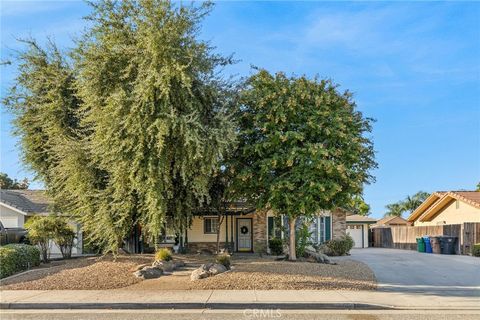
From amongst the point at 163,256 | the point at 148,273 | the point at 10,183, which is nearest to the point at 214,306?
the point at 148,273

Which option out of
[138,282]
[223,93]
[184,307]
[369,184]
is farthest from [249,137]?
[184,307]

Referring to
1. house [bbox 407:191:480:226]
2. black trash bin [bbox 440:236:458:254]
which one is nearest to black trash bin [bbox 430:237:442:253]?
black trash bin [bbox 440:236:458:254]

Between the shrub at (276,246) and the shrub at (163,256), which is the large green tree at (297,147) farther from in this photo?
the shrub at (276,246)

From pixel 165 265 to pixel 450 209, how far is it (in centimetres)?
2327

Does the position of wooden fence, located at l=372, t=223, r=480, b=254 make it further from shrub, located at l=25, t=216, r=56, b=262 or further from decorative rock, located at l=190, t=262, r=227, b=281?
shrub, located at l=25, t=216, r=56, b=262

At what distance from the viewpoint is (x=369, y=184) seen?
66.6 feet

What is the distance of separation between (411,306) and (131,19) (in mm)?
12656

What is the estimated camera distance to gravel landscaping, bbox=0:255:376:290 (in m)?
13.9

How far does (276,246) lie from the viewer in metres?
25.3

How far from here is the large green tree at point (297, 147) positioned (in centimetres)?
1764

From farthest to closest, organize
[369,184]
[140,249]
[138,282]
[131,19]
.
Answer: [140,249] < [369,184] < [131,19] < [138,282]

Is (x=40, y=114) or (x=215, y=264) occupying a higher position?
(x=40, y=114)

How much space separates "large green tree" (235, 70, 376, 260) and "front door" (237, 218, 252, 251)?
28.0 ft

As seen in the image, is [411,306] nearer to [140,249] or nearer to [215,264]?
[215,264]
